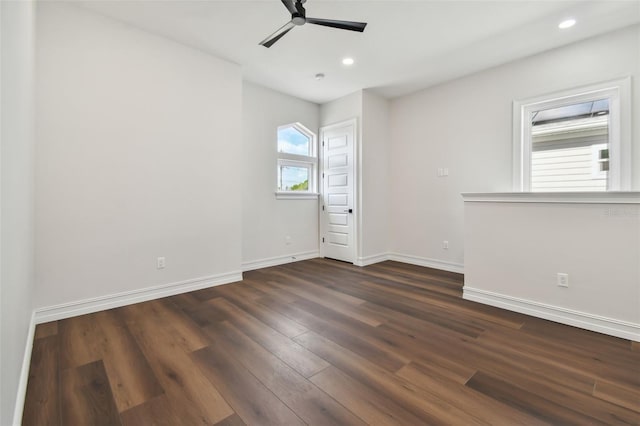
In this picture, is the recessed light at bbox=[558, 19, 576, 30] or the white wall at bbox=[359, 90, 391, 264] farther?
the white wall at bbox=[359, 90, 391, 264]

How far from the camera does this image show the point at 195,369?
1749 millimetres

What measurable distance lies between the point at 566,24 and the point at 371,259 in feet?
11.8

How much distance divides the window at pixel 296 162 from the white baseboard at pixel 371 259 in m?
1.45

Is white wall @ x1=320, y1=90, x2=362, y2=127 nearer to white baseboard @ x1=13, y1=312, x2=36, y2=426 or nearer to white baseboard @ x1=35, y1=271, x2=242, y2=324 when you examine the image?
white baseboard @ x1=35, y1=271, x2=242, y2=324

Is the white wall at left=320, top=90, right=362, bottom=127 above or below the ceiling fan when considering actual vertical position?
above

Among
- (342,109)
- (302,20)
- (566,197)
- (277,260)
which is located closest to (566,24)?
(566,197)

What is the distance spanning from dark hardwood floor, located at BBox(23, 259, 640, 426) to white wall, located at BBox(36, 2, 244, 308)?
510 millimetres

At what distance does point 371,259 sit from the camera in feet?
15.1

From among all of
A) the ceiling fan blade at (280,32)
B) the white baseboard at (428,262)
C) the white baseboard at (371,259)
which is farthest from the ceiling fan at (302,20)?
the white baseboard at (428,262)

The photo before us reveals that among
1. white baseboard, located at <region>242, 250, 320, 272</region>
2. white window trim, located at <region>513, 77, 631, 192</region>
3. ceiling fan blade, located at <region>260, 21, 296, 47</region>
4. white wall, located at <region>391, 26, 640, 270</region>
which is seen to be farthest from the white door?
white window trim, located at <region>513, 77, 631, 192</region>

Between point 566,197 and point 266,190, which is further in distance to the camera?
point 266,190

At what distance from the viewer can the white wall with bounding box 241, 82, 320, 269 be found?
165 inches

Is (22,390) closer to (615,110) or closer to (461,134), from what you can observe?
(461,134)

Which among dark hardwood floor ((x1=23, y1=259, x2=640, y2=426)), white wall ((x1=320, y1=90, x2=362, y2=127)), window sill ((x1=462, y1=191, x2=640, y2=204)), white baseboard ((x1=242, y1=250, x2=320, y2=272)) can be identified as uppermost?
white wall ((x1=320, y1=90, x2=362, y2=127))
